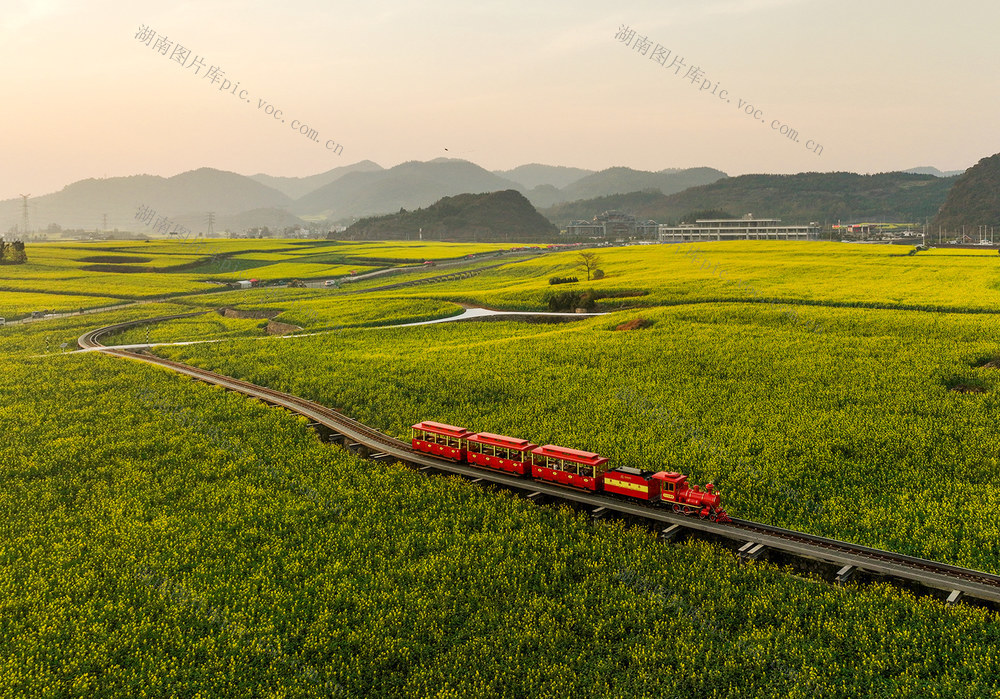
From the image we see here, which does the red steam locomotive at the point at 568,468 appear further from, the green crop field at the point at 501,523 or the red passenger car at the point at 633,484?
the green crop field at the point at 501,523

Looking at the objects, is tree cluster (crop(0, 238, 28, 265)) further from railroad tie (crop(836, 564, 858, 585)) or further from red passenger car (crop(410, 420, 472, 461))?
railroad tie (crop(836, 564, 858, 585))

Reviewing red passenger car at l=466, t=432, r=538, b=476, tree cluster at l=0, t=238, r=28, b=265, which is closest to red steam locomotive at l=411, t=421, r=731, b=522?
red passenger car at l=466, t=432, r=538, b=476

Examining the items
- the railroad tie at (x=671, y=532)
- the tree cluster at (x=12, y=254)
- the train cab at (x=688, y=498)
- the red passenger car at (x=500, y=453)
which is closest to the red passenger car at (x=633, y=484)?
the train cab at (x=688, y=498)

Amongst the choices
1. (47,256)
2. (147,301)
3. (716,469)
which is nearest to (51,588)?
(716,469)

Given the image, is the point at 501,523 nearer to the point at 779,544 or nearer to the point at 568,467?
the point at 568,467

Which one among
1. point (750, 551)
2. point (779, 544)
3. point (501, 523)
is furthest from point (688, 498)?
point (501, 523)

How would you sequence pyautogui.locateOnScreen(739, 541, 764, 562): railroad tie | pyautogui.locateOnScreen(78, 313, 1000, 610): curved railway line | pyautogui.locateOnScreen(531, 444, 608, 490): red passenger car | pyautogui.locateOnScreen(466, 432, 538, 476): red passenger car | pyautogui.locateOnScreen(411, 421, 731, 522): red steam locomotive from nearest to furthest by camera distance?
pyautogui.locateOnScreen(78, 313, 1000, 610): curved railway line < pyautogui.locateOnScreen(739, 541, 764, 562): railroad tie < pyautogui.locateOnScreen(411, 421, 731, 522): red steam locomotive < pyautogui.locateOnScreen(531, 444, 608, 490): red passenger car < pyautogui.locateOnScreen(466, 432, 538, 476): red passenger car

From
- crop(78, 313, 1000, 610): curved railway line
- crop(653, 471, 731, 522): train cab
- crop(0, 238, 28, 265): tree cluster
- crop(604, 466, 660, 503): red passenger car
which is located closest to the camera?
crop(78, 313, 1000, 610): curved railway line

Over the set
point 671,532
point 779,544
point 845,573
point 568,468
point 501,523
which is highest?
point 568,468

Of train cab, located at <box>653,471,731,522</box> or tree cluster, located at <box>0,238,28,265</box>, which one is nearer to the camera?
train cab, located at <box>653,471,731,522</box>
